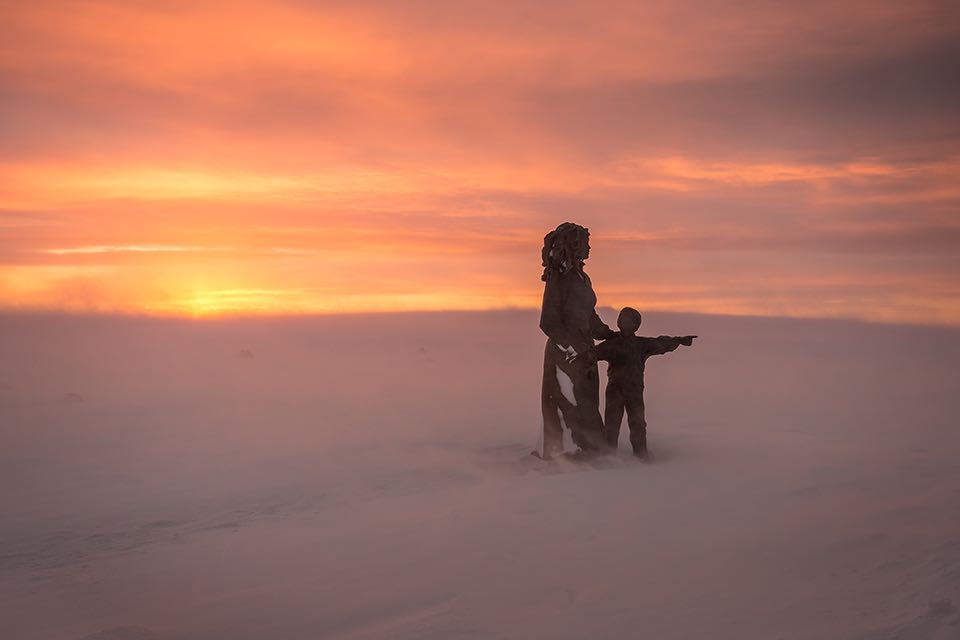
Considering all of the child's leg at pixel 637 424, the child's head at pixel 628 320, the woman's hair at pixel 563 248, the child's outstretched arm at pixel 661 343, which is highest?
the woman's hair at pixel 563 248

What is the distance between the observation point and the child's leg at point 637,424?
13414mm

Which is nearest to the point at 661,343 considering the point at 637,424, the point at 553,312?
the point at 637,424

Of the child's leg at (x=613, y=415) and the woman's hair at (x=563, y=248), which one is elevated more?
the woman's hair at (x=563, y=248)

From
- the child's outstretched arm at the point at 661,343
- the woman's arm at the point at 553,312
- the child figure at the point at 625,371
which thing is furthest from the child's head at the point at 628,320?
the woman's arm at the point at 553,312

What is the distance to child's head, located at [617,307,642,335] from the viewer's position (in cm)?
1357

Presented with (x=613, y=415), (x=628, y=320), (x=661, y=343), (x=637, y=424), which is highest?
(x=628, y=320)

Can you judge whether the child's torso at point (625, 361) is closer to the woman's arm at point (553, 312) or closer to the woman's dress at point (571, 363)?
the woman's dress at point (571, 363)

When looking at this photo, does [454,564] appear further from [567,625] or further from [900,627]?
[900,627]

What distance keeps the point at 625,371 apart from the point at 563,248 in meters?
2.19

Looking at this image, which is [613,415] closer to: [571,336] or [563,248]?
[571,336]

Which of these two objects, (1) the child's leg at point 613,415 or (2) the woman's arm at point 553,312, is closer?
(2) the woman's arm at point 553,312

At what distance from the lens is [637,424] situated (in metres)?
13.4

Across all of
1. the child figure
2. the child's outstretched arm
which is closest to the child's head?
the child figure

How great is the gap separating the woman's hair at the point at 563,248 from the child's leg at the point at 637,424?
2307mm
